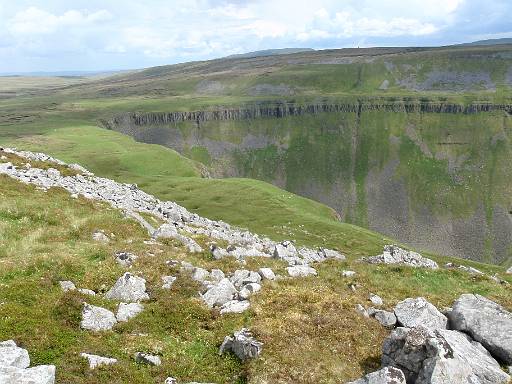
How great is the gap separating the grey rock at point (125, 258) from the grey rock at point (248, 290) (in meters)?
8.12

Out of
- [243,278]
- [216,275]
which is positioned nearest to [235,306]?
[243,278]

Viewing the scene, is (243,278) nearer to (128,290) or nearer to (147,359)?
(128,290)

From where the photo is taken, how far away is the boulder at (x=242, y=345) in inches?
762

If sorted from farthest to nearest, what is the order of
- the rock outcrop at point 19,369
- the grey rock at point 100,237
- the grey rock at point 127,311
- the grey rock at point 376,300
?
the grey rock at point 100,237 → the grey rock at point 376,300 → the grey rock at point 127,311 → the rock outcrop at point 19,369

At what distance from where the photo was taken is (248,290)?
25547mm

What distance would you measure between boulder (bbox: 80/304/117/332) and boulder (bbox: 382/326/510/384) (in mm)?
12673

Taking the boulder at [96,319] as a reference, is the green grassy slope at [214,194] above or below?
below

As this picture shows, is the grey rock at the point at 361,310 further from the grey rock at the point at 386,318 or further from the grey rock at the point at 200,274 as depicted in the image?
the grey rock at the point at 200,274

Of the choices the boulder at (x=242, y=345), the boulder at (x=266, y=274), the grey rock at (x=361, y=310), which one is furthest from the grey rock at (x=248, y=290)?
the grey rock at (x=361, y=310)

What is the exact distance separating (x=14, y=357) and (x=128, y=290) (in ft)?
27.7

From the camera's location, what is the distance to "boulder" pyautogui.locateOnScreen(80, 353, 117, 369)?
697 inches

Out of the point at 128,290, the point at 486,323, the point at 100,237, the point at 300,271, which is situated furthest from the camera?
the point at 100,237

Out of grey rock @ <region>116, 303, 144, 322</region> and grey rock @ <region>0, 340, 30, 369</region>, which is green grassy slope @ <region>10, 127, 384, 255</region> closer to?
grey rock @ <region>116, 303, 144, 322</region>

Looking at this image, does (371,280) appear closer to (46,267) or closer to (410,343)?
(410,343)
